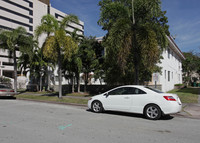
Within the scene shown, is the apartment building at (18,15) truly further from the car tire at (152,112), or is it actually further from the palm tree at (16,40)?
the car tire at (152,112)

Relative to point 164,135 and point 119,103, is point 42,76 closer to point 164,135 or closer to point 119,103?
point 119,103

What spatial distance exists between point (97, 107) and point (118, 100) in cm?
129

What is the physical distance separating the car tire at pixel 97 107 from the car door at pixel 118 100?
0.28 metres

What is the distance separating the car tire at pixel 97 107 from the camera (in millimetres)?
8719

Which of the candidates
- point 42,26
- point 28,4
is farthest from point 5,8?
point 42,26

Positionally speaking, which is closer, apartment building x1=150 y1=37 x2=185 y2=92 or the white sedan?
the white sedan

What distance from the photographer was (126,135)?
5113mm

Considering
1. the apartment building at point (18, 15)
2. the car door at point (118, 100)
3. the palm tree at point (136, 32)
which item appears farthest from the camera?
the apartment building at point (18, 15)

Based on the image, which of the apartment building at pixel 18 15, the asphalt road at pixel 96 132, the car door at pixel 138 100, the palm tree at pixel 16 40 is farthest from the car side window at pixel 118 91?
the apartment building at pixel 18 15

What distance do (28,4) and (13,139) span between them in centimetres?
6294

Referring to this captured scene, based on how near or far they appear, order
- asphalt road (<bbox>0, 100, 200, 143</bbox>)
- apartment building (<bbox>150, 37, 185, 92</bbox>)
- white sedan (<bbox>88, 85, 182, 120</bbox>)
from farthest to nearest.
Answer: apartment building (<bbox>150, 37, 185, 92</bbox>) → white sedan (<bbox>88, 85, 182, 120</bbox>) → asphalt road (<bbox>0, 100, 200, 143</bbox>)

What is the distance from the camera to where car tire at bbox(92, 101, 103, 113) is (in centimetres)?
Answer: 872

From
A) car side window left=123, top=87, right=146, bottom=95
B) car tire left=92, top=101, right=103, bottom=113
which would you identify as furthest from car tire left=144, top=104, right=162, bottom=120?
car tire left=92, top=101, right=103, bottom=113

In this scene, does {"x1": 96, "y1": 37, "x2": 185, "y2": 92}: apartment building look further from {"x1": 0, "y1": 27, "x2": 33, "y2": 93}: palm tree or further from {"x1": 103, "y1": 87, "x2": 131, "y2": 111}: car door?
{"x1": 0, "y1": 27, "x2": 33, "y2": 93}: palm tree
